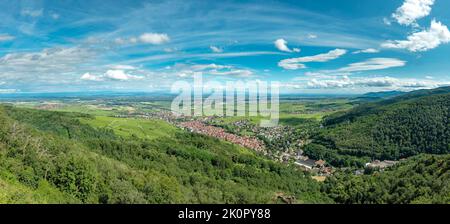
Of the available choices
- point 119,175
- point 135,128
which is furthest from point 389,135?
point 119,175

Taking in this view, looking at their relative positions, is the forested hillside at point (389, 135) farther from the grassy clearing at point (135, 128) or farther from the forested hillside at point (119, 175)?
the grassy clearing at point (135, 128)

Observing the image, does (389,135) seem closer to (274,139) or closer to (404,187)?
(274,139)

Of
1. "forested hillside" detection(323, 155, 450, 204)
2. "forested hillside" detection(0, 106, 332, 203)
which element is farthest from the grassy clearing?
"forested hillside" detection(323, 155, 450, 204)

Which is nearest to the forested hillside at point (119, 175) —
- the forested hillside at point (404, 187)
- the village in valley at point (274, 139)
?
the forested hillside at point (404, 187)

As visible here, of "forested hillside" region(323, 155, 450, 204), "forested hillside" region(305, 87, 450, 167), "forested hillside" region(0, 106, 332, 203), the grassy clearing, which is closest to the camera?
"forested hillside" region(0, 106, 332, 203)

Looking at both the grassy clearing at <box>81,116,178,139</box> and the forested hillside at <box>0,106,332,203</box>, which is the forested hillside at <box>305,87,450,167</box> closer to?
the forested hillside at <box>0,106,332,203</box>
